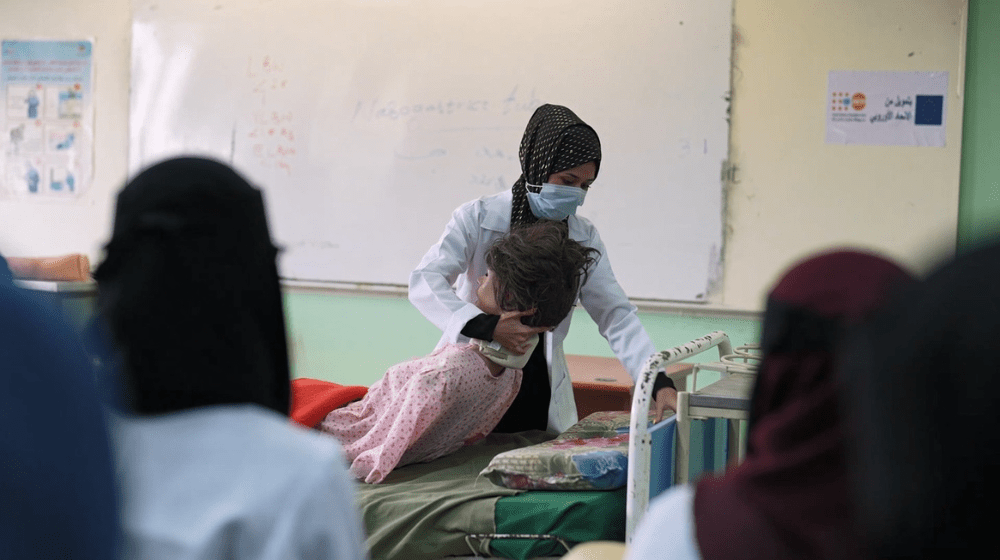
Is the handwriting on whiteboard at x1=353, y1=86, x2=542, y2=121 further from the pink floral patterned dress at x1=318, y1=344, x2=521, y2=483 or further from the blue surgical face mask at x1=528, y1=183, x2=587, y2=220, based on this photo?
the pink floral patterned dress at x1=318, y1=344, x2=521, y2=483

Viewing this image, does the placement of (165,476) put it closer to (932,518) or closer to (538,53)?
(932,518)

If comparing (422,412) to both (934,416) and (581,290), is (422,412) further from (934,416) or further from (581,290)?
(934,416)

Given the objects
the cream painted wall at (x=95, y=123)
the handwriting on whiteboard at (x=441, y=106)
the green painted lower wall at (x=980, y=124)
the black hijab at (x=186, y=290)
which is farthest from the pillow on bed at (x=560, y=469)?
the cream painted wall at (x=95, y=123)

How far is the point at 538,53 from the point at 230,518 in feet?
12.4

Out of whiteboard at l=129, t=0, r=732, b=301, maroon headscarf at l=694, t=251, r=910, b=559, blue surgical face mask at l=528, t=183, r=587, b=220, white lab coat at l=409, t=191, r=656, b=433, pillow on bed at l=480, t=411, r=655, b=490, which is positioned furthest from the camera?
whiteboard at l=129, t=0, r=732, b=301

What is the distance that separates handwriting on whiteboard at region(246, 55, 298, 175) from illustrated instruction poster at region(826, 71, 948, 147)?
2.59 m

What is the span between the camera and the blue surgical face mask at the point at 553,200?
2.75 metres

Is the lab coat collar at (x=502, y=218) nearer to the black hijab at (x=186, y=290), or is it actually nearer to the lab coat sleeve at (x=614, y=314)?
the lab coat sleeve at (x=614, y=314)

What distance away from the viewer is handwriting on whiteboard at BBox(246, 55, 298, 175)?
4.78m

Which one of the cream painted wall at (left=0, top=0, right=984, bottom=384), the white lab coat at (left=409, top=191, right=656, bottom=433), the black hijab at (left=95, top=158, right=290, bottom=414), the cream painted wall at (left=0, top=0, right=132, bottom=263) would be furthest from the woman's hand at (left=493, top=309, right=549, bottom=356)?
the cream painted wall at (left=0, top=0, right=132, bottom=263)

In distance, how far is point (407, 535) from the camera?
206 cm

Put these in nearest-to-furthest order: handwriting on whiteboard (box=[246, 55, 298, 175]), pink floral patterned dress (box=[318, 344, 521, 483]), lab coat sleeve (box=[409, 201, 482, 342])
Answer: pink floral patterned dress (box=[318, 344, 521, 483])
lab coat sleeve (box=[409, 201, 482, 342])
handwriting on whiteboard (box=[246, 55, 298, 175])

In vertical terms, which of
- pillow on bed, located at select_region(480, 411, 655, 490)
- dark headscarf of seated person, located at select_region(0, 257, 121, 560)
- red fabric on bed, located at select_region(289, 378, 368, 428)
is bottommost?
pillow on bed, located at select_region(480, 411, 655, 490)

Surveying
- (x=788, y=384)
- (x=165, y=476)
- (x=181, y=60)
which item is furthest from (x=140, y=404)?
(x=181, y=60)
